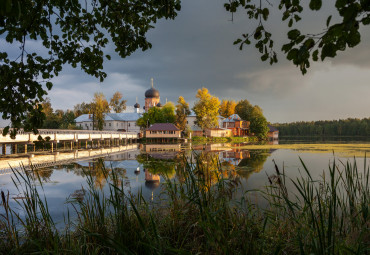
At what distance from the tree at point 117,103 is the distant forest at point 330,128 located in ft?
301

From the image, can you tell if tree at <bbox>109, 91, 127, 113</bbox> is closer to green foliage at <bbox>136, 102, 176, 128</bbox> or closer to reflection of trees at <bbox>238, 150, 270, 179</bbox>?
green foliage at <bbox>136, 102, 176, 128</bbox>

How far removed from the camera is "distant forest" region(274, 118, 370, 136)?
355 feet

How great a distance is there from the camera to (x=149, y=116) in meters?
62.5

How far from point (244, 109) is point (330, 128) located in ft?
225

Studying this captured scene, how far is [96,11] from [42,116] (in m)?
2.19

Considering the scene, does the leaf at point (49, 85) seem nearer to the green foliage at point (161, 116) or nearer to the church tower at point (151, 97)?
the green foliage at point (161, 116)

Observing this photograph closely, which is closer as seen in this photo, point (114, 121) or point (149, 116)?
point (149, 116)

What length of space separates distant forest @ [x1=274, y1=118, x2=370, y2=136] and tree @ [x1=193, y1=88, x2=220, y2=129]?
7980cm

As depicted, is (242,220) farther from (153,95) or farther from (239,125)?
(153,95)

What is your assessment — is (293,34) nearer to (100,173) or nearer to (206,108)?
(100,173)

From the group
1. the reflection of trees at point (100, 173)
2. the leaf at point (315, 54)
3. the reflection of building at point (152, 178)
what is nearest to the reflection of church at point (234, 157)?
the reflection of building at point (152, 178)

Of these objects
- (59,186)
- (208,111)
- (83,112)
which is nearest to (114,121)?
(83,112)

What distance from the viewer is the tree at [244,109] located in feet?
268

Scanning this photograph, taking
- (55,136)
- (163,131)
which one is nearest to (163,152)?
(55,136)
